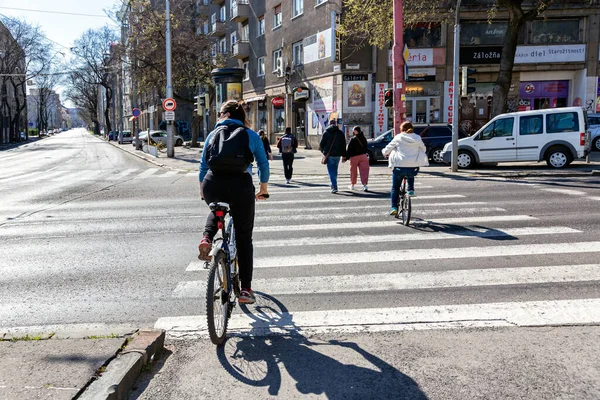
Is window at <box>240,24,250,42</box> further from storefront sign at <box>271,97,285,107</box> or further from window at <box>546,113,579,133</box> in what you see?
window at <box>546,113,579,133</box>

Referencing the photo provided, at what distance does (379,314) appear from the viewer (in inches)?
185

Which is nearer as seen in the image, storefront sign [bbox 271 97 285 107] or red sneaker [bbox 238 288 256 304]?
red sneaker [bbox 238 288 256 304]

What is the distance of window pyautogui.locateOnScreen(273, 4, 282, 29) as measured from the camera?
35.0m

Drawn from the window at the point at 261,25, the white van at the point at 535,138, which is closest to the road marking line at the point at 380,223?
the white van at the point at 535,138

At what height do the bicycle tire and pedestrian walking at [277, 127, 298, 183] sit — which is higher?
Answer: pedestrian walking at [277, 127, 298, 183]

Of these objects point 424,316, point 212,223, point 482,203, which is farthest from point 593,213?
point 212,223

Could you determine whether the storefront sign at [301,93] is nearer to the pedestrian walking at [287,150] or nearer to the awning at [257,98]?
the awning at [257,98]

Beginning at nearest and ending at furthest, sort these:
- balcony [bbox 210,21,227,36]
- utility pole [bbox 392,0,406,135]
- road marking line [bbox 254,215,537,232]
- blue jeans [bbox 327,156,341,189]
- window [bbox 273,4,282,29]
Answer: road marking line [bbox 254,215,537,232] < blue jeans [bbox 327,156,341,189] < utility pole [bbox 392,0,406,135] < window [bbox 273,4,282,29] < balcony [bbox 210,21,227,36]

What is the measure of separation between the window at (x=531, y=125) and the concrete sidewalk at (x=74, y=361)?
15640 mm

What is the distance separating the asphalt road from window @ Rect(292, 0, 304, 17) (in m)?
22.8

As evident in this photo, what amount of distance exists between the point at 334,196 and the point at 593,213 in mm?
5385

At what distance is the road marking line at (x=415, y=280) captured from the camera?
5441 millimetres

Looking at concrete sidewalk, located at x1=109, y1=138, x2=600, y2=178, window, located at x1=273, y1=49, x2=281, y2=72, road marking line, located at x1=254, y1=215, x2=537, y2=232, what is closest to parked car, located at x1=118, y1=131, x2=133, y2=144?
window, located at x1=273, y1=49, x2=281, y2=72

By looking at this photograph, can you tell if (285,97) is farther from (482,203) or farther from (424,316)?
(424,316)
